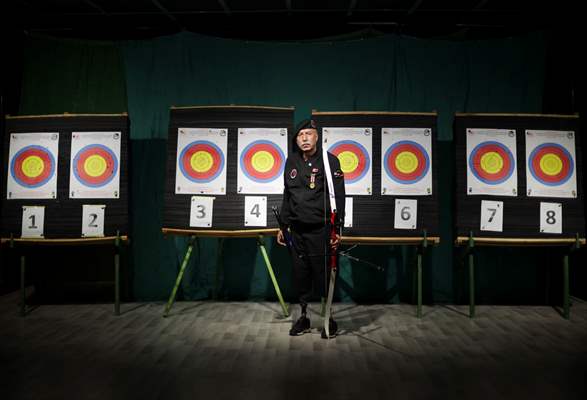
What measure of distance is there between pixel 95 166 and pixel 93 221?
0.43 m

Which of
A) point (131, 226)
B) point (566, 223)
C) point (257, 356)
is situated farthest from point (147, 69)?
point (566, 223)

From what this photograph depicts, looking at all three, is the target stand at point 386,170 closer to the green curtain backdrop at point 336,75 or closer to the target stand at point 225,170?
the target stand at point 225,170

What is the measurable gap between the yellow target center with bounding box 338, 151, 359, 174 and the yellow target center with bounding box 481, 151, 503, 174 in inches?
38.5

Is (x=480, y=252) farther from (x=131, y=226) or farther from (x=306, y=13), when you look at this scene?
(x=131, y=226)

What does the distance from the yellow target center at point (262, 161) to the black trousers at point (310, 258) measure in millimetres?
628

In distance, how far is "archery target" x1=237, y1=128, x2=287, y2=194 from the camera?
3506 millimetres

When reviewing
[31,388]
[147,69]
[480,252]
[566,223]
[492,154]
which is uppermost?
[147,69]

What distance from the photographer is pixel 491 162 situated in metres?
3.56

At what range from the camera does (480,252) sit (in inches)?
157

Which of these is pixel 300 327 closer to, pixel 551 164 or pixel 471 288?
pixel 471 288

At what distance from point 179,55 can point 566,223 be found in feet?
11.2

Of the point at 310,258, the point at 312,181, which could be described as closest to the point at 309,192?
the point at 312,181

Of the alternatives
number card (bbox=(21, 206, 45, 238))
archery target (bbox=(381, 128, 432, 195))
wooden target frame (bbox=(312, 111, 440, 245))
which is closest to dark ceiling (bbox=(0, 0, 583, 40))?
wooden target frame (bbox=(312, 111, 440, 245))

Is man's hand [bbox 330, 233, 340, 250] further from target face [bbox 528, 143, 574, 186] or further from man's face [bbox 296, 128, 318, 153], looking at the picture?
target face [bbox 528, 143, 574, 186]
